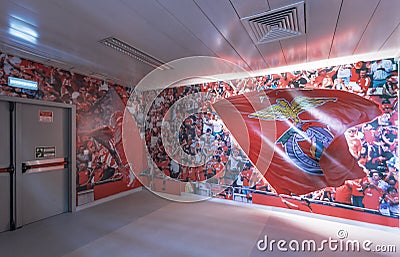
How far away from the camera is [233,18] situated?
1.67m

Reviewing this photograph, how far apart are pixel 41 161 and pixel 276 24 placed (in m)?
3.34

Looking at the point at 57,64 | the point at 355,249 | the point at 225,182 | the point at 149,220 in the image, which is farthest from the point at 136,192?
the point at 355,249

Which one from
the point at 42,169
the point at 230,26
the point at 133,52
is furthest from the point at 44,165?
the point at 230,26

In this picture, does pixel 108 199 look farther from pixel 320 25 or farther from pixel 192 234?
pixel 320 25

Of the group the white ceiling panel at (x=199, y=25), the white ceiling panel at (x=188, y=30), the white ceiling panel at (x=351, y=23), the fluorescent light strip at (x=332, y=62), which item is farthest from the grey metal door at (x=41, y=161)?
the white ceiling panel at (x=351, y=23)

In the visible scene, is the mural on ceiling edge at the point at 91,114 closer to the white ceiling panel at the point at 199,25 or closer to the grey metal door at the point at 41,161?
the grey metal door at the point at 41,161

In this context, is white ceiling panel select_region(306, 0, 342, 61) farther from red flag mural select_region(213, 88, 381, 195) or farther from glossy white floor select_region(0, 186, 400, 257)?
glossy white floor select_region(0, 186, 400, 257)

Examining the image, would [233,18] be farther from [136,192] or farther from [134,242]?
[136,192]

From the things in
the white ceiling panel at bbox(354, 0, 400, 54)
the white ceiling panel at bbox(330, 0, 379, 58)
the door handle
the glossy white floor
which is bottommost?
the glossy white floor

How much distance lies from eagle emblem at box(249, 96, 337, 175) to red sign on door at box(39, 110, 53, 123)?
9.37 feet

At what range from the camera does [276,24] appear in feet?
5.89

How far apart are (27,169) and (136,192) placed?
194 centimetres

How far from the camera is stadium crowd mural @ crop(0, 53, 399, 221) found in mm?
2486

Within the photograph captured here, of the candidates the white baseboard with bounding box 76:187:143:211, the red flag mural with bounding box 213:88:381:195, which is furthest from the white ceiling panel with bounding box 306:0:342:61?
the white baseboard with bounding box 76:187:143:211
